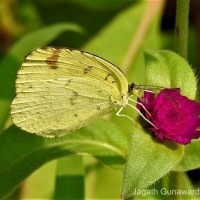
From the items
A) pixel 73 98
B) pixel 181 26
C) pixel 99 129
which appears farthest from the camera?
pixel 99 129

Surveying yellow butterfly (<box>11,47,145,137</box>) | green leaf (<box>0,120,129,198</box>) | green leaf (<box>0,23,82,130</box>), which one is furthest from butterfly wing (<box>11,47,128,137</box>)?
green leaf (<box>0,23,82,130</box>)

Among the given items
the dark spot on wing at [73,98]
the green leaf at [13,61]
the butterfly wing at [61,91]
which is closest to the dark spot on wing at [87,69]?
the butterfly wing at [61,91]

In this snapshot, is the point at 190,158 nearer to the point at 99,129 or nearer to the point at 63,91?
the point at 99,129

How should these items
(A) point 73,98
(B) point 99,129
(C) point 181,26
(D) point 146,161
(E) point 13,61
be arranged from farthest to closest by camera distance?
(E) point 13,61, (B) point 99,129, (A) point 73,98, (C) point 181,26, (D) point 146,161

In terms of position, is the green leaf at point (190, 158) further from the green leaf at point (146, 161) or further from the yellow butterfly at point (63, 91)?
the yellow butterfly at point (63, 91)

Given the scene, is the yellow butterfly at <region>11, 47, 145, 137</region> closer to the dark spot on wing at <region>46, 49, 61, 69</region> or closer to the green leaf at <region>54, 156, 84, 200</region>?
the dark spot on wing at <region>46, 49, 61, 69</region>

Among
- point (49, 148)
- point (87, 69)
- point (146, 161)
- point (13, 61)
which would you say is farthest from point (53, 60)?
point (13, 61)

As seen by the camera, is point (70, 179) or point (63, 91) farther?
point (70, 179)
